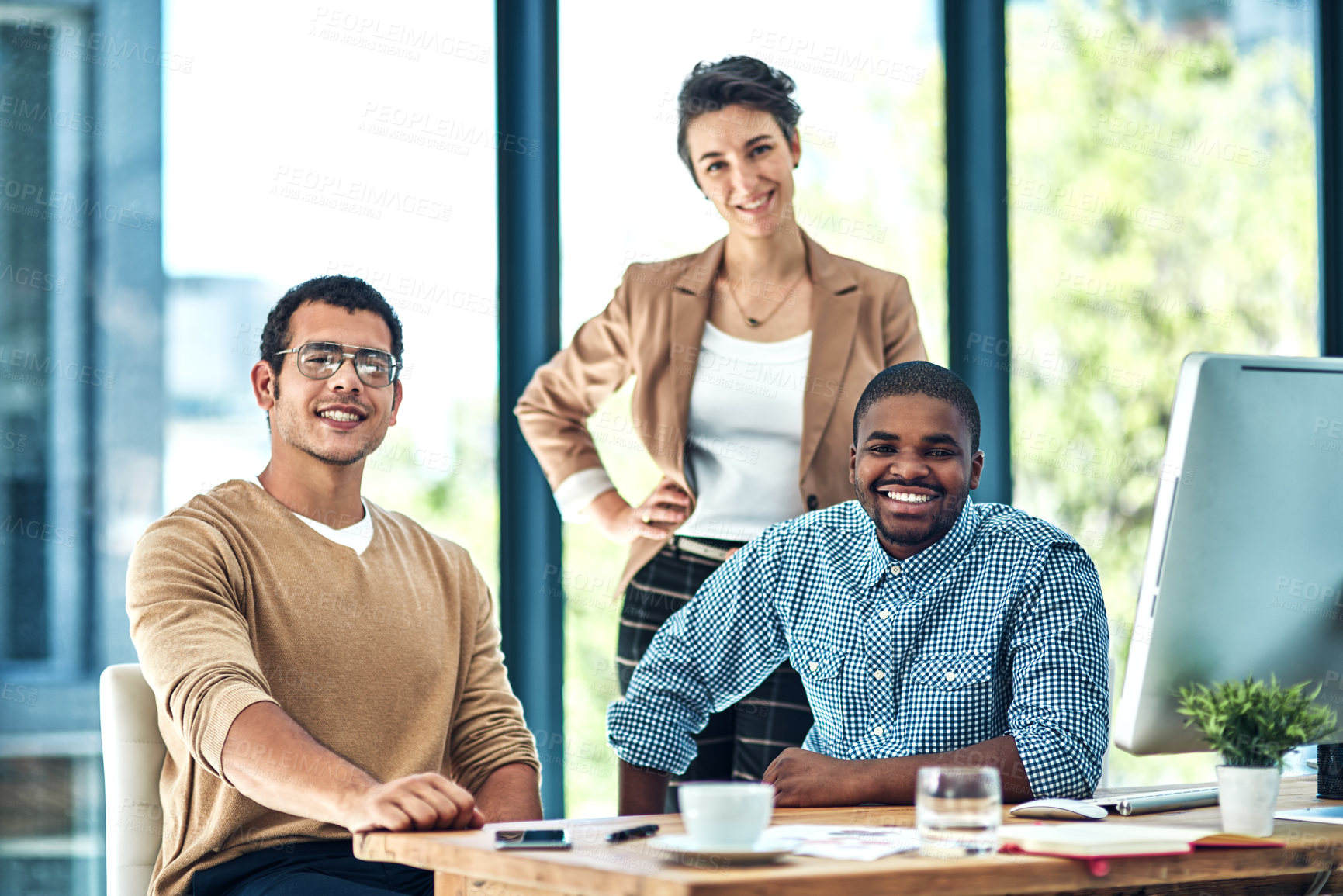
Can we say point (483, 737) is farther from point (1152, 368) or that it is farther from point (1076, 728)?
point (1152, 368)

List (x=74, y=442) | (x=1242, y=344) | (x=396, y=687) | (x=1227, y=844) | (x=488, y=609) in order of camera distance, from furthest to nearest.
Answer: (x=1242, y=344), (x=74, y=442), (x=488, y=609), (x=396, y=687), (x=1227, y=844)

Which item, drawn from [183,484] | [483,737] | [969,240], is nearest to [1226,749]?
[483,737]

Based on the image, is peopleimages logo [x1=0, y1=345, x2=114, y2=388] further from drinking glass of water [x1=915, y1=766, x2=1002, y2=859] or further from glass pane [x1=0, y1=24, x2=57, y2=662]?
drinking glass of water [x1=915, y1=766, x2=1002, y2=859]

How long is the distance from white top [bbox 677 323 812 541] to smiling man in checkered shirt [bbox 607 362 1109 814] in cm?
52

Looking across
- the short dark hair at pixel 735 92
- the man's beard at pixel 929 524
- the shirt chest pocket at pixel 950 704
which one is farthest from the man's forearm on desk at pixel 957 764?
the short dark hair at pixel 735 92

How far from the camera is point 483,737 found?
2.09 metres

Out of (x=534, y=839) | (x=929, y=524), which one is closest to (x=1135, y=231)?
(x=929, y=524)

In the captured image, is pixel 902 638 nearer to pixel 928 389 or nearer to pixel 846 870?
pixel 928 389

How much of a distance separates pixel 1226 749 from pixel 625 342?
1709 millimetres

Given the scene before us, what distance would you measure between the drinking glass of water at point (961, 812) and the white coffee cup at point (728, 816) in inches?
5.9

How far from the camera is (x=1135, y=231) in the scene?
3855 millimetres

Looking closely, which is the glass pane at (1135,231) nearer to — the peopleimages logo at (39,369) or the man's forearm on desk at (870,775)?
the man's forearm on desk at (870,775)

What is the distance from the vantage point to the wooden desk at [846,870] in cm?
112

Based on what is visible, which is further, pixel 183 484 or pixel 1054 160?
pixel 1054 160
